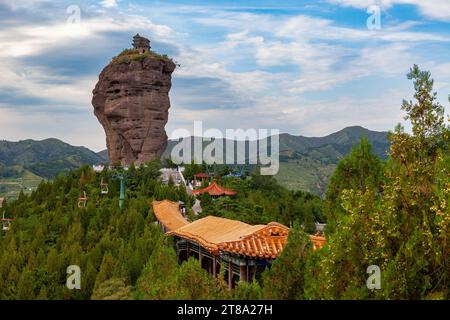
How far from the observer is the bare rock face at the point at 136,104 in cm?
4272

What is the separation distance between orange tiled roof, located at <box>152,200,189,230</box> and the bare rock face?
60.1 ft

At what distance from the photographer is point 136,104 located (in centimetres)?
4256

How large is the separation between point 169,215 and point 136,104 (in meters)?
22.9

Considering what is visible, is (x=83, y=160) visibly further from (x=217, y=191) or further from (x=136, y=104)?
(x=217, y=191)

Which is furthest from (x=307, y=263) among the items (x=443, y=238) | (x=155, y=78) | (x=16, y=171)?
(x=16, y=171)

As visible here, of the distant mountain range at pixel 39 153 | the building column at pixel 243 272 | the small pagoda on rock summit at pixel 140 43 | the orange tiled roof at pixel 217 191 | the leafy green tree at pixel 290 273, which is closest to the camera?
the leafy green tree at pixel 290 273

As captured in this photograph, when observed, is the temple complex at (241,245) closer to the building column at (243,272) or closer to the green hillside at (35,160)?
the building column at (243,272)

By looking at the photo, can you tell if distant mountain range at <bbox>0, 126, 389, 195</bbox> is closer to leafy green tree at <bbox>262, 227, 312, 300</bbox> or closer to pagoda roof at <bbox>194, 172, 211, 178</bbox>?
pagoda roof at <bbox>194, 172, 211, 178</bbox>

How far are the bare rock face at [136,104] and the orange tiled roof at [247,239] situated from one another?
31198 mm

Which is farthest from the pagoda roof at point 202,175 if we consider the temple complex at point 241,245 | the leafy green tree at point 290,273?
the leafy green tree at point 290,273

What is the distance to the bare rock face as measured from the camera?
140 feet

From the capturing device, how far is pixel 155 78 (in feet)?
142

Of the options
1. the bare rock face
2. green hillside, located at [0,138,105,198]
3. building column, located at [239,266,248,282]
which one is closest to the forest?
building column, located at [239,266,248,282]

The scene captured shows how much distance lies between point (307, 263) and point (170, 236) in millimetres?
9218
